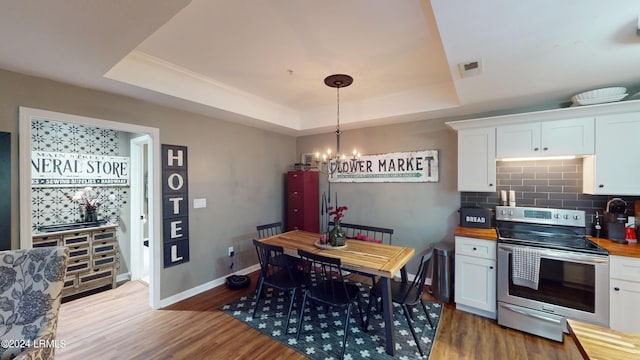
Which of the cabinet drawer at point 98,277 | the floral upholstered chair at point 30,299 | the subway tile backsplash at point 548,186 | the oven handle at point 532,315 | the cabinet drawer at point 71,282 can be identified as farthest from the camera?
the cabinet drawer at point 98,277

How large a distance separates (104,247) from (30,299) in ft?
6.98

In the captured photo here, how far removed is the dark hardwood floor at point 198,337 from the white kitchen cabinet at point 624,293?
44 centimetres

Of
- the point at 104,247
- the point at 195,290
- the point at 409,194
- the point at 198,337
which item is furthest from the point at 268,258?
the point at 104,247

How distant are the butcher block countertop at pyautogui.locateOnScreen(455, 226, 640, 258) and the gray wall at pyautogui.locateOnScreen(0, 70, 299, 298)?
302cm

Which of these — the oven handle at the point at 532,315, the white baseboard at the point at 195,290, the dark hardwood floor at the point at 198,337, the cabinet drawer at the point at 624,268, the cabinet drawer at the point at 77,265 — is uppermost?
the cabinet drawer at the point at 624,268

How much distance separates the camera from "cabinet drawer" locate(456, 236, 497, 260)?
2.63m

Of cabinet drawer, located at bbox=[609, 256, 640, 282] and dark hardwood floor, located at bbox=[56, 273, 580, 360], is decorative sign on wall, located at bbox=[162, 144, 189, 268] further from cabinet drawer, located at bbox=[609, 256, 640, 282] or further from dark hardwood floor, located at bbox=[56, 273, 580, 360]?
cabinet drawer, located at bbox=[609, 256, 640, 282]

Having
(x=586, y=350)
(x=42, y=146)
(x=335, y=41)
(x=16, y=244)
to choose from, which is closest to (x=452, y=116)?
(x=335, y=41)

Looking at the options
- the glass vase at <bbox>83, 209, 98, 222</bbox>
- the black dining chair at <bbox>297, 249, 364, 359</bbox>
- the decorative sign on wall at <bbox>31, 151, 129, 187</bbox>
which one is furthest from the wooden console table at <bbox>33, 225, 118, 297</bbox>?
the black dining chair at <bbox>297, 249, 364, 359</bbox>

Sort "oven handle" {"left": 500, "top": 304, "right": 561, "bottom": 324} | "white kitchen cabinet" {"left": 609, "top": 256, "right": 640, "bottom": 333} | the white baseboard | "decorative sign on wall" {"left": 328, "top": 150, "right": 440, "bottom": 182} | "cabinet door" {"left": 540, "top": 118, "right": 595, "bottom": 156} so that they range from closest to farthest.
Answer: "white kitchen cabinet" {"left": 609, "top": 256, "right": 640, "bottom": 333}
"oven handle" {"left": 500, "top": 304, "right": 561, "bottom": 324}
"cabinet door" {"left": 540, "top": 118, "right": 595, "bottom": 156}
the white baseboard
"decorative sign on wall" {"left": 328, "top": 150, "right": 440, "bottom": 182}

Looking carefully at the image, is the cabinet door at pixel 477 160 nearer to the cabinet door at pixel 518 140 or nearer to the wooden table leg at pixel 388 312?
the cabinet door at pixel 518 140

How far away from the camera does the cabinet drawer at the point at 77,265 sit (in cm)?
314

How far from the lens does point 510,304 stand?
250 centimetres

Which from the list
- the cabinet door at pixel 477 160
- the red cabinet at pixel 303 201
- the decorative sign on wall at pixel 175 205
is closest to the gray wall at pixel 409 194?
the cabinet door at pixel 477 160
